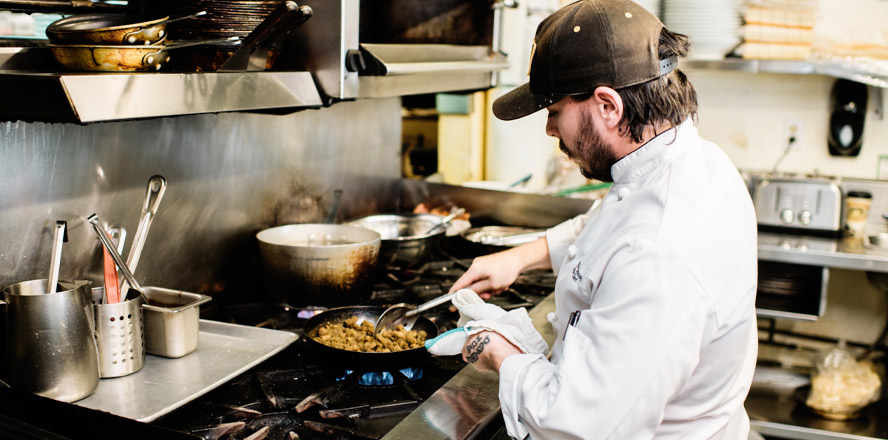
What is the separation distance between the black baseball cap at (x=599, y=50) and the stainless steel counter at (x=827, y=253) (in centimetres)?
212

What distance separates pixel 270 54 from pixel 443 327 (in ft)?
2.84

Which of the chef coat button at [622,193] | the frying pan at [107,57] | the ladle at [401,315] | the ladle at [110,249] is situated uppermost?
the frying pan at [107,57]

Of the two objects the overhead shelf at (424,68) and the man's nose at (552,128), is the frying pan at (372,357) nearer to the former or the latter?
the man's nose at (552,128)

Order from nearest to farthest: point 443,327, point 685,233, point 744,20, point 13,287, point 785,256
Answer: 1. point 685,233
2. point 13,287
3. point 443,327
4. point 785,256
5. point 744,20

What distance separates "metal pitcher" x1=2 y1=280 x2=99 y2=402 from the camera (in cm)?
132

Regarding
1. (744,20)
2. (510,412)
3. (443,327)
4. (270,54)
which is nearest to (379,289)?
(443,327)

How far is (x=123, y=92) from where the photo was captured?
4.19 feet

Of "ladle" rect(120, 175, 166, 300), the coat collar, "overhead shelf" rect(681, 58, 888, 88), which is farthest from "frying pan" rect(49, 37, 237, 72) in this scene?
"overhead shelf" rect(681, 58, 888, 88)

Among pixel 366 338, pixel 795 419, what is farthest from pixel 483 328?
pixel 795 419

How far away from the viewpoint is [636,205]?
51.9 inches

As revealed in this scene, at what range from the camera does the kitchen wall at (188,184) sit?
161 centimetres

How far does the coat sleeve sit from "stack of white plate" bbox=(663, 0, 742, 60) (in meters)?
2.67

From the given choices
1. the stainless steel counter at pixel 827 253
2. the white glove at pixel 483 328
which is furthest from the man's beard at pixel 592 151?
the stainless steel counter at pixel 827 253

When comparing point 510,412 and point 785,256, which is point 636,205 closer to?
point 510,412
